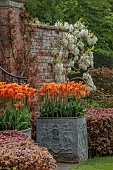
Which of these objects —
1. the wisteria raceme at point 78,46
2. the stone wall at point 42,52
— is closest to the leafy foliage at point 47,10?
the wisteria raceme at point 78,46

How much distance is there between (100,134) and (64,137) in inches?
41.4

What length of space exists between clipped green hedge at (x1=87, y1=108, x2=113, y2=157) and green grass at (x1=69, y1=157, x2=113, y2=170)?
0.27 meters

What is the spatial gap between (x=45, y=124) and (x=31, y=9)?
10592mm

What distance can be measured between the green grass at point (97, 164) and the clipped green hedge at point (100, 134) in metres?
0.27

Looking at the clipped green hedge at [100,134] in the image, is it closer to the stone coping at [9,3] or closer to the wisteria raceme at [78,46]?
the stone coping at [9,3]

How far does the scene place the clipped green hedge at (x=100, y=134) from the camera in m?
10.1

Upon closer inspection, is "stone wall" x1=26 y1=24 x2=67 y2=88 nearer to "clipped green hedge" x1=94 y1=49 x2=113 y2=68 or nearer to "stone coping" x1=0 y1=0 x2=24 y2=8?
"stone coping" x1=0 y1=0 x2=24 y2=8

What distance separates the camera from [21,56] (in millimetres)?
11812

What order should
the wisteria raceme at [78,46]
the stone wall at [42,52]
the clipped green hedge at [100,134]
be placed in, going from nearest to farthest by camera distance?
the clipped green hedge at [100,134] < the stone wall at [42,52] < the wisteria raceme at [78,46]

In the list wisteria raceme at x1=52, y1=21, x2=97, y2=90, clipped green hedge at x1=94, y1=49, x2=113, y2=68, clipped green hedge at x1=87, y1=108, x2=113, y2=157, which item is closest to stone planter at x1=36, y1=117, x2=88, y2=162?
clipped green hedge at x1=87, y1=108, x2=113, y2=157

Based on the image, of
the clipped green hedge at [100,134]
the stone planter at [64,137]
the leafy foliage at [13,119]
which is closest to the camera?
the leafy foliage at [13,119]

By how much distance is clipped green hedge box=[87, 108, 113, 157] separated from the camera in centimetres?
1006

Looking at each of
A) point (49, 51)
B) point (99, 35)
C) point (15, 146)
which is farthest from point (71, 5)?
point (15, 146)

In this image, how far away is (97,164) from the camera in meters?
9.23
